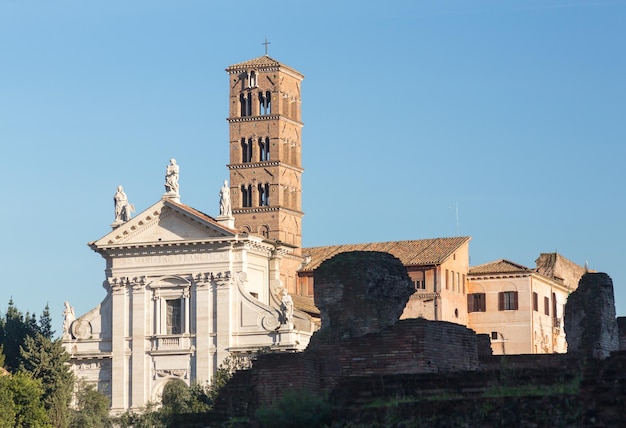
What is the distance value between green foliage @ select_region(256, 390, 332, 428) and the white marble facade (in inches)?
2040

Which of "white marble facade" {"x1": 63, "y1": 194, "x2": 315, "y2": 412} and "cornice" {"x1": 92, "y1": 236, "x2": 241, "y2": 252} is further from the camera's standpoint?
"cornice" {"x1": 92, "y1": 236, "x2": 241, "y2": 252}

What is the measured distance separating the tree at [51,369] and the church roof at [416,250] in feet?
53.8

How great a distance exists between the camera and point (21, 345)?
242 ft

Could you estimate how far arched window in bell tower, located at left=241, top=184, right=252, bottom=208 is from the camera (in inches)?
3462

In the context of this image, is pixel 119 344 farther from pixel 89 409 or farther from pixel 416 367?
pixel 416 367

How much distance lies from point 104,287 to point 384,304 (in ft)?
176

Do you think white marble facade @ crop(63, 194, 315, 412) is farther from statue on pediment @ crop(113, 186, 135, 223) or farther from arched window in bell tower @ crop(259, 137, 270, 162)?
arched window in bell tower @ crop(259, 137, 270, 162)

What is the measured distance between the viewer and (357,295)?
22.6 metres

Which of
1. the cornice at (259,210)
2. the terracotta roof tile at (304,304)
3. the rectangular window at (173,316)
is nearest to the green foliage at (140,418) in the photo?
the rectangular window at (173,316)

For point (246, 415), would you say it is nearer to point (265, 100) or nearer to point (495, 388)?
point (495, 388)

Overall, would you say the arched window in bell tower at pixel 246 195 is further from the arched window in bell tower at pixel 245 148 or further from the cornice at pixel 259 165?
the arched window in bell tower at pixel 245 148

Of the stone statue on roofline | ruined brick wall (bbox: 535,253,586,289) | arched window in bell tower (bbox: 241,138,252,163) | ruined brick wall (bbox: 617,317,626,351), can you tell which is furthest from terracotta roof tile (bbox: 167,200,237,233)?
ruined brick wall (bbox: 617,317,626,351)

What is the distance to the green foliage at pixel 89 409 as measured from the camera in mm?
67062

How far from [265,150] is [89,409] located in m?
23.3
